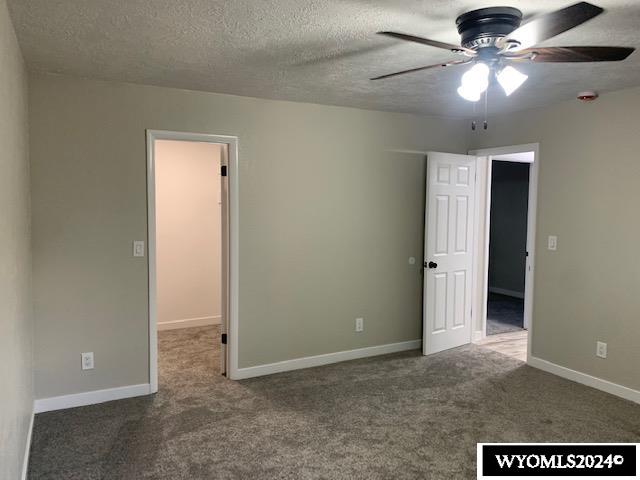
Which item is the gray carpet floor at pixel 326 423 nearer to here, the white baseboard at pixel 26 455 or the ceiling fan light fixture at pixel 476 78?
the white baseboard at pixel 26 455

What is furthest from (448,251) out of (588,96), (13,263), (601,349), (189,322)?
(13,263)

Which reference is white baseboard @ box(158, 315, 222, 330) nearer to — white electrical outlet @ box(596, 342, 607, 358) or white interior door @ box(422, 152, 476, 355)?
white interior door @ box(422, 152, 476, 355)

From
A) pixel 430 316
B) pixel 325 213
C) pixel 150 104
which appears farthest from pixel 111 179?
pixel 430 316

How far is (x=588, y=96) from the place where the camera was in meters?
3.81

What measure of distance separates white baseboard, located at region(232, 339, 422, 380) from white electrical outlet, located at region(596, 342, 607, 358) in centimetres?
163

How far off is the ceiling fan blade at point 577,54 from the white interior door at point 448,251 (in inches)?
96.9

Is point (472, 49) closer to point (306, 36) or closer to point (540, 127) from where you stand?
point (306, 36)

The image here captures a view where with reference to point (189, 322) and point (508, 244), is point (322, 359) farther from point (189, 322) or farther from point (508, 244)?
point (508, 244)

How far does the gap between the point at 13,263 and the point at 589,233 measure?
13.1ft

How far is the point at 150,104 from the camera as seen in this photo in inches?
143

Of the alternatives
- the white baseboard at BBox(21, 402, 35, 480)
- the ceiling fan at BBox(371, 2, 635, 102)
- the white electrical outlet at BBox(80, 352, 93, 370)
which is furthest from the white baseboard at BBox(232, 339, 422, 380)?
the ceiling fan at BBox(371, 2, 635, 102)

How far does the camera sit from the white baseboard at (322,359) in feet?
13.6

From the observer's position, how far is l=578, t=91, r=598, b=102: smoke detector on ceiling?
378 centimetres

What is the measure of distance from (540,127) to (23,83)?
3996mm
